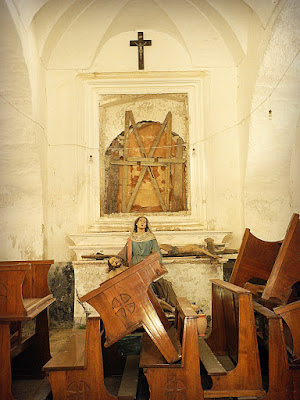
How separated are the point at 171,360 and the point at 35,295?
1.78 m

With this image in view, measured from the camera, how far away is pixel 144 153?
744 centimetres

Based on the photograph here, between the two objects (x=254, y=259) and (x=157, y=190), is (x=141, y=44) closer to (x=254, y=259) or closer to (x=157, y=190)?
(x=157, y=190)

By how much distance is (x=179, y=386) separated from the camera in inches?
127

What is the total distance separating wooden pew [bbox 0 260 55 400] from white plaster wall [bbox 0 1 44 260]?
1.53 meters

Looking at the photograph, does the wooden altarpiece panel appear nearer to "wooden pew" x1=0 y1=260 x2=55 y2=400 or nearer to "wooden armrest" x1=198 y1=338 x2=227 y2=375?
"wooden pew" x1=0 y1=260 x2=55 y2=400

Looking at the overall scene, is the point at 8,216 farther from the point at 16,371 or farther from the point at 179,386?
the point at 179,386

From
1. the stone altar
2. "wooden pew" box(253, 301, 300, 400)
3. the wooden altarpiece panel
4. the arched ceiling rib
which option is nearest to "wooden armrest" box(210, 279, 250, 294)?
"wooden pew" box(253, 301, 300, 400)

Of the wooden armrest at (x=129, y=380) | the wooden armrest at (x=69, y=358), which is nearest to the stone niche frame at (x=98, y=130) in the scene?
the wooden armrest at (x=129, y=380)

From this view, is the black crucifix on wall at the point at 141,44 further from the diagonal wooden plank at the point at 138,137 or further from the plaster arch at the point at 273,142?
the plaster arch at the point at 273,142

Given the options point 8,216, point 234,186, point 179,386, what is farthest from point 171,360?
point 234,186

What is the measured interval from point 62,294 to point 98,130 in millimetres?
2953

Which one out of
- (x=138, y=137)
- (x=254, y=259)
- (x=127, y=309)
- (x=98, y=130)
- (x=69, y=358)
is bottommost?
(x=69, y=358)

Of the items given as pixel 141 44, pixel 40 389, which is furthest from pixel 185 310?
pixel 141 44

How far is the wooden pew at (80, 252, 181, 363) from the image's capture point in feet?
10.6
